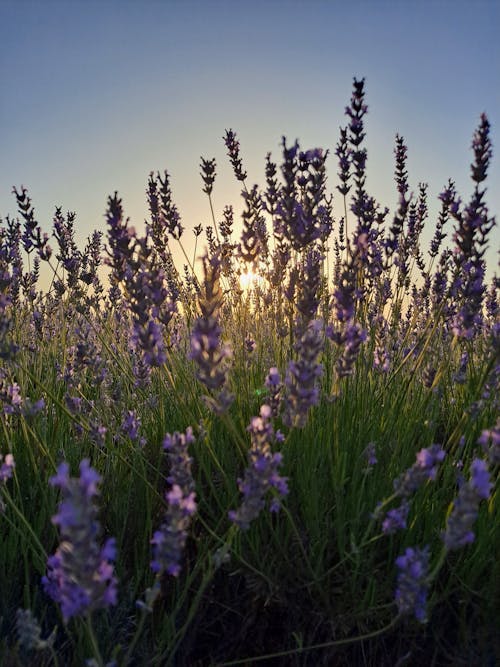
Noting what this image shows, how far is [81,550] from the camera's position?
886 mm

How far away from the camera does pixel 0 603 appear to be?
1.74m

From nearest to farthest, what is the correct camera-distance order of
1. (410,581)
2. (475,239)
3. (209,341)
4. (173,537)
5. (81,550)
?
1. (81,550)
2. (173,537)
3. (410,581)
4. (209,341)
5. (475,239)

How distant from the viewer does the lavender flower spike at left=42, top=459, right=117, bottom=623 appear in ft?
2.78

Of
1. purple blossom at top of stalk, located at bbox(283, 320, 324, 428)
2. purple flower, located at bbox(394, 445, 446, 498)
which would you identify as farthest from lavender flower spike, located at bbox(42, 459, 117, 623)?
purple flower, located at bbox(394, 445, 446, 498)

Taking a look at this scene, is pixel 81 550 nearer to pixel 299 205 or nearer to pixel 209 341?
pixel 209 341

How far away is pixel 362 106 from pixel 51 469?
218 centimetres

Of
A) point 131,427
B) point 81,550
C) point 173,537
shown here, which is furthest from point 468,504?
point 131,427

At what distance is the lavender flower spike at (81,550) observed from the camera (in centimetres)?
85

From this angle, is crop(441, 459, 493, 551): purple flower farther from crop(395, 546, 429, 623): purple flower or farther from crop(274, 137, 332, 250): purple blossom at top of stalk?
crop(274, 137, 332, 250): purple blossom at top of stalk

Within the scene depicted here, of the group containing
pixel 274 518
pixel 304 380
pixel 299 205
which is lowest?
pixel 274 518

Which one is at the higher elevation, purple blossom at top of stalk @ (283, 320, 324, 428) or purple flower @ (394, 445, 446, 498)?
purple blossom at top of stalk @ (283, 320, 324, 428)

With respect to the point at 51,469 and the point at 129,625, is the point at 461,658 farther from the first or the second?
the point at 51,469

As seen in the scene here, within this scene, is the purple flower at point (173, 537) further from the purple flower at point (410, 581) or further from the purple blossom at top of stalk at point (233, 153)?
the purple blossom at top of stalk at point (233, 153)

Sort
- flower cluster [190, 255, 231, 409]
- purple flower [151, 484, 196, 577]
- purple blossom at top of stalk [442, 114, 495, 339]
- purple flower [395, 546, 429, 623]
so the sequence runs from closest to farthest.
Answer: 1. purple flower [151, 484, 196, 577]
2. purple flower [395, 546, 429, 623]
3. flower cluster [190, 255, 231, 409]
4. purple blossom at top of stalk [442, 114, 495, 339]
